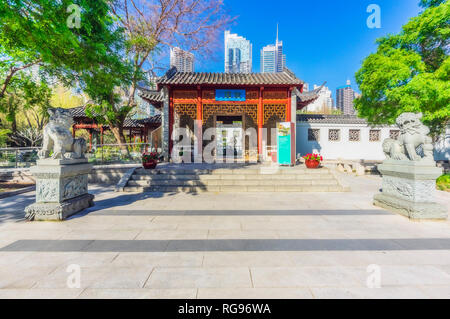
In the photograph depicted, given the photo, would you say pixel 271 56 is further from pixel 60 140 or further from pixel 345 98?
pixel 60 140

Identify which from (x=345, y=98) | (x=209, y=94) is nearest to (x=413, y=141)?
(x=209, y=94)

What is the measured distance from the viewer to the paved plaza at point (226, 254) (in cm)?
209

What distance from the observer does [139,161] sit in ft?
31.9

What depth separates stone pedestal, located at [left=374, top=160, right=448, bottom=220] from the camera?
13.6ft

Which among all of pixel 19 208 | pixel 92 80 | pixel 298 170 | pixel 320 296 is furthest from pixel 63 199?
pixel 298 170

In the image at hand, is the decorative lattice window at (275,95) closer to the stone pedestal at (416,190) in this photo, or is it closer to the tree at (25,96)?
the stone pedestal at (416,190)

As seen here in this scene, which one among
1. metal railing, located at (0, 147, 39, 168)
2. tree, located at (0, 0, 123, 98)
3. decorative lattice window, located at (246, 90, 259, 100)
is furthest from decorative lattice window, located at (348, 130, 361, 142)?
metal railing, located at (0, 147, 39, 168)

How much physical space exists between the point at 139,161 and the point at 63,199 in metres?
5.40

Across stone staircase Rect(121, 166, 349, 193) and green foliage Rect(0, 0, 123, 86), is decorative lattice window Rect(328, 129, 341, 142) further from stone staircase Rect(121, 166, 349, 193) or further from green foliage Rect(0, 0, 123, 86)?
green foliage Rect(0, 0, 123, 86)

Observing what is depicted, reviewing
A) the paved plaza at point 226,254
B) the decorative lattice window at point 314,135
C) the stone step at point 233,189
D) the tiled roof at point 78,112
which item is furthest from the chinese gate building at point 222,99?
the tiled roof at point 78,112

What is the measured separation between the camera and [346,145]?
15219 mm

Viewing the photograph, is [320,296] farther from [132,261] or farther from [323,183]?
[323,183]

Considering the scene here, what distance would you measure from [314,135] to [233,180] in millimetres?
10409

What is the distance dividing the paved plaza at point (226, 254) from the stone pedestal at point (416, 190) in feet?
0.82
